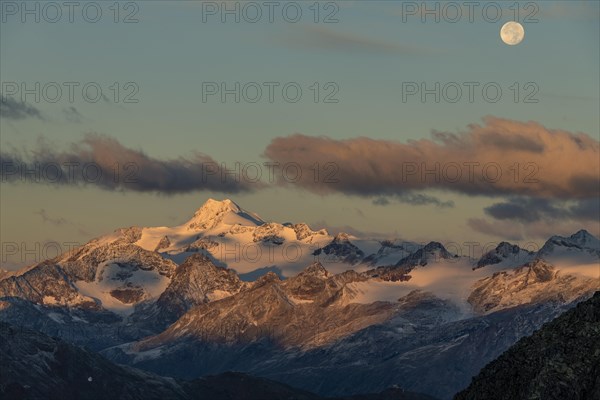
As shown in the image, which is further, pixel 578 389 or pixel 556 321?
pixel 556 321

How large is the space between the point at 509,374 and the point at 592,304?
50.1 feet

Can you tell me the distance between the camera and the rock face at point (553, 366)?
177 meters

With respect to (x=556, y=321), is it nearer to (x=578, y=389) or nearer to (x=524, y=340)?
(x=524, y=340)

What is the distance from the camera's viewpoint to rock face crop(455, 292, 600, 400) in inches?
6973

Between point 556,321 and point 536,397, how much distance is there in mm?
21164

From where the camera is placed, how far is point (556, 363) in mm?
181375

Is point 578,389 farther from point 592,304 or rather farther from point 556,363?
point 592,304

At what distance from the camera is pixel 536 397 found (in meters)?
Answer: 175

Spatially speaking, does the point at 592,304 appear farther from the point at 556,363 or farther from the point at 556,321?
the point at 556,363

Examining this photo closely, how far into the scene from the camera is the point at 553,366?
18062cm

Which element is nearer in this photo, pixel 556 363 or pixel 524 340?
pixel 556 363

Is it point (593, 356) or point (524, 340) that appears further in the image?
point (524, 340)

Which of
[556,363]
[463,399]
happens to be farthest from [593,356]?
[463,399]

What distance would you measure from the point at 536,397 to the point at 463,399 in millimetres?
20097
